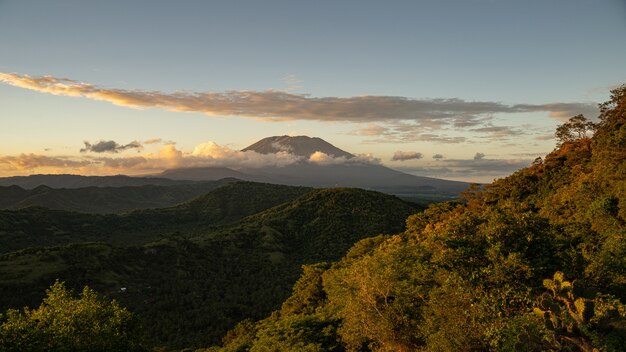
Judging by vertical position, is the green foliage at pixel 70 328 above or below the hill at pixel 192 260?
above

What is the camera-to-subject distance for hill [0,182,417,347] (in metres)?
96.3

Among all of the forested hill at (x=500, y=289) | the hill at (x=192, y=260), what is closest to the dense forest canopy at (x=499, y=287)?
the forested hill at (x=500, y=289)

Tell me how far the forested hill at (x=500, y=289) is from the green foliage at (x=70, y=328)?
13.9 meters

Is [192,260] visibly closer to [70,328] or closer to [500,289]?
[70,328]

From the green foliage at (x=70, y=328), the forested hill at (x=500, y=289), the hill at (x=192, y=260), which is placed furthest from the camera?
the hill at (x=192, y=260)

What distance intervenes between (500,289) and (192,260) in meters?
129

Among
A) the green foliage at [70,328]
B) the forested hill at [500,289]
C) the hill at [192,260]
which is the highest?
the forested hill at [500,289]

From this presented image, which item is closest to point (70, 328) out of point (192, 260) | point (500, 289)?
point (500, 289)

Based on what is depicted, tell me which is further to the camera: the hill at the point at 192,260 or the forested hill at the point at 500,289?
the hill at the point at 192,260

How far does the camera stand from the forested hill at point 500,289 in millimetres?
20891

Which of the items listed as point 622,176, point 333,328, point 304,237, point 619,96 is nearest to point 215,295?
point 304,237

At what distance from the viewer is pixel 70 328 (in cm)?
3091

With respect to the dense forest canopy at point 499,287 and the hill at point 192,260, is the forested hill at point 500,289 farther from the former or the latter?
the hill at point 192,260

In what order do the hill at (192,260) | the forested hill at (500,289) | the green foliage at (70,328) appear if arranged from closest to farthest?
the forested hill at (500,289) → the green foliage at (70,328) → the hill at (192,260)
